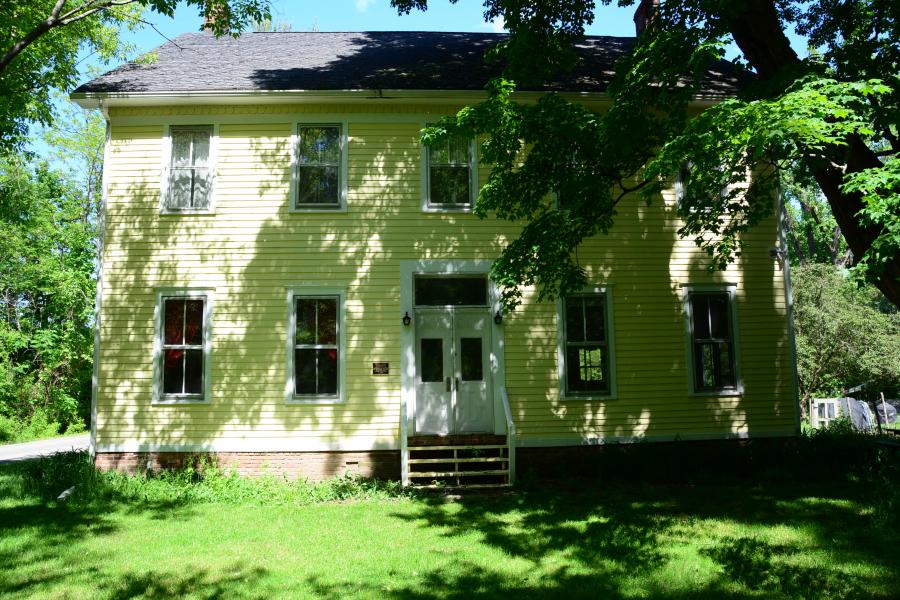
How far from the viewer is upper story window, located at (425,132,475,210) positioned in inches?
457

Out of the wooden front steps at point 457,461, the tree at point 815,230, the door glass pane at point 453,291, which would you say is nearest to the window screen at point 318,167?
the door glass pane at point 453,291

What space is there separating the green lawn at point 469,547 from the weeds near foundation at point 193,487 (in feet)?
1.26

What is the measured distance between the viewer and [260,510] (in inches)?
353

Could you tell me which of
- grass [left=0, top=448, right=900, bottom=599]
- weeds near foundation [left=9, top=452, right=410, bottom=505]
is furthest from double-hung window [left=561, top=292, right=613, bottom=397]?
weeds near foundation [left=9, top=452, right=410, bottom=505]

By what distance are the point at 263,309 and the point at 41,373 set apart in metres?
19.9

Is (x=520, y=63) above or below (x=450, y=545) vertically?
above

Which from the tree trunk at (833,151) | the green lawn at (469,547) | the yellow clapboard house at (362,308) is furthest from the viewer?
the yellow clapboard house at (362,308)

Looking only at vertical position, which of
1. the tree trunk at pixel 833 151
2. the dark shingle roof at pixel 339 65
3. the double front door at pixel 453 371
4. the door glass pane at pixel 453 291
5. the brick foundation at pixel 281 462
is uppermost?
the dark shingle roof at pixel 339 65

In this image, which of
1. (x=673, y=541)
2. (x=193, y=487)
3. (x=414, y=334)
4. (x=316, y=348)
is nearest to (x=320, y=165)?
(x=316, y=348)

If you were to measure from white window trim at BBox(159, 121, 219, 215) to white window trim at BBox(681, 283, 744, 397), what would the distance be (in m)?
8.74

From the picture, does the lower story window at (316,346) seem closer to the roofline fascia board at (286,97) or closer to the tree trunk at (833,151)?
the roofline fascia board at (286,97)

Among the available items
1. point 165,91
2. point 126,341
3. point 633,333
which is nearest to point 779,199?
point 633,333

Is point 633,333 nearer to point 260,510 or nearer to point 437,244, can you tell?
point 437,244

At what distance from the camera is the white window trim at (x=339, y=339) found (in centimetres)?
1096
